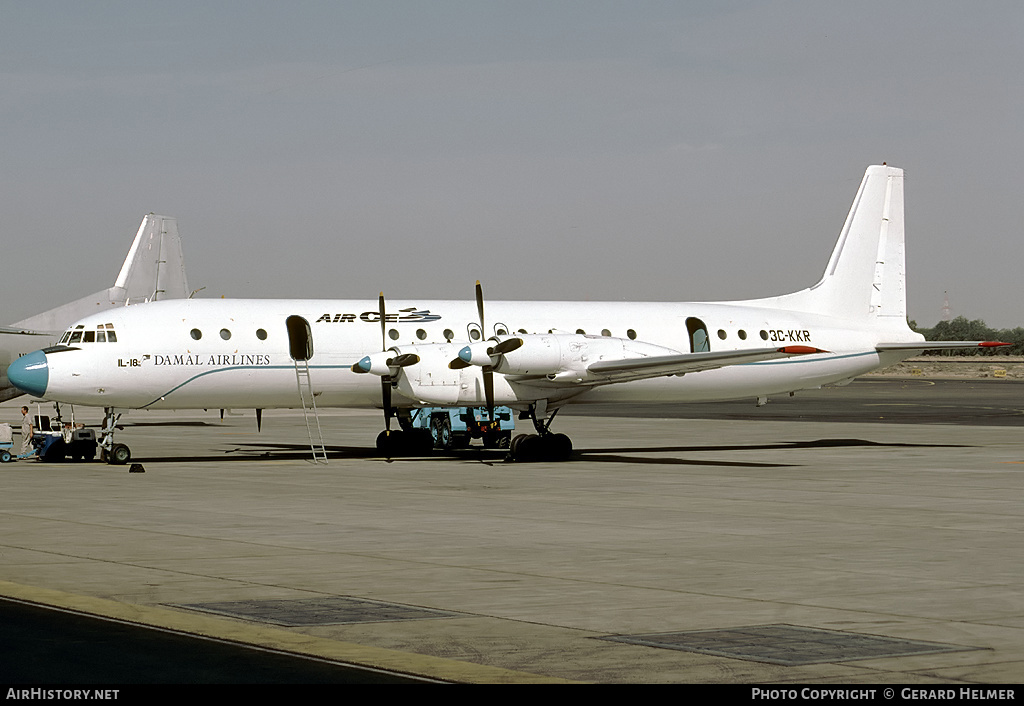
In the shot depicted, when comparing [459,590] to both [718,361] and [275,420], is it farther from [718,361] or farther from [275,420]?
[275,420]

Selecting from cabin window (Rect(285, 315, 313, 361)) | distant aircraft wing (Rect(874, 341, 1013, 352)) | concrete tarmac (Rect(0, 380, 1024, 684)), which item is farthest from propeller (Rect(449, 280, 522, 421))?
distant aircraft wing (Rect(874, 341, 1013, 352))

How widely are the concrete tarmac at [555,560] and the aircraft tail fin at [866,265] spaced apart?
7969 mm

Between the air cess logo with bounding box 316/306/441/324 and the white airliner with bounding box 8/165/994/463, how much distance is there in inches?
1.4

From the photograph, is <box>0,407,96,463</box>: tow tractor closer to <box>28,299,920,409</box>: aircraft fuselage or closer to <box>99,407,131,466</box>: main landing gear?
<box>99,407,131,466</box>: main landing gear

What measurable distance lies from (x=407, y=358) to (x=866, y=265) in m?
15.5

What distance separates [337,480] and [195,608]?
1371cm

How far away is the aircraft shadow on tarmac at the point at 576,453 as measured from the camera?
1191 inches

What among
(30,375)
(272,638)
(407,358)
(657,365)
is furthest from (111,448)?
(272,638)

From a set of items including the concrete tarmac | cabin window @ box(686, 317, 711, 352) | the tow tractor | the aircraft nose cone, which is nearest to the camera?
the concrete tarmac

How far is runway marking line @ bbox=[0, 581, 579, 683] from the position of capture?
861 centimetres

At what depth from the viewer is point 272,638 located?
32.0ft

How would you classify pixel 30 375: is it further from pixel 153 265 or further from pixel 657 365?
pixel 153 265

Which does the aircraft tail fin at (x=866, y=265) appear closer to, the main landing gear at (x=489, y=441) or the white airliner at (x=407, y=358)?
the white airliner at (x=407, y=358)

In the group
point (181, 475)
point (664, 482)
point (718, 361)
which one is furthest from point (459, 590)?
point (718, 361)
